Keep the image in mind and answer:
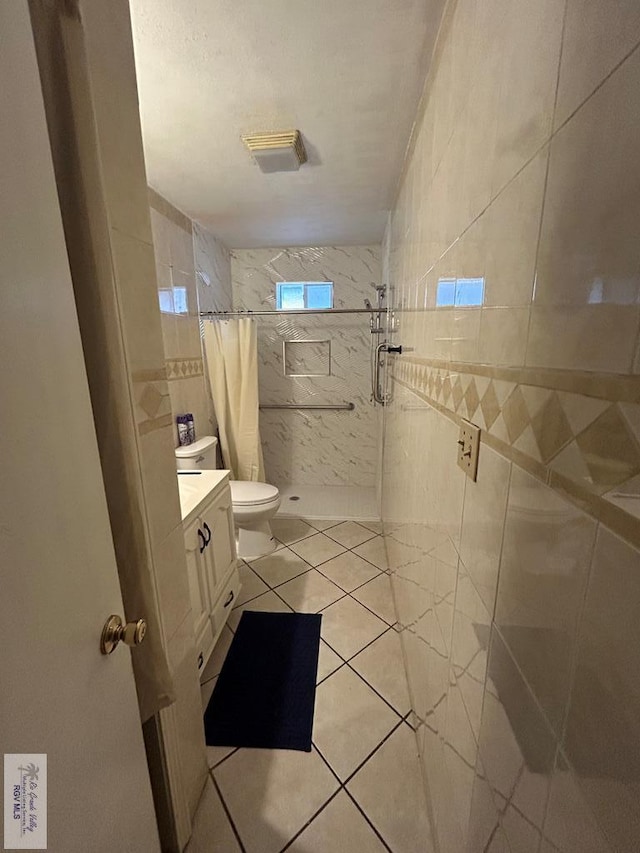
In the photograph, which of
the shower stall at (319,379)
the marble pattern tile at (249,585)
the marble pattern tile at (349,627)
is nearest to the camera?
the marble pattern tile at (349,627)

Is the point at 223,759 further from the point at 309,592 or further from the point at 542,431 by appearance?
the point at 542,431

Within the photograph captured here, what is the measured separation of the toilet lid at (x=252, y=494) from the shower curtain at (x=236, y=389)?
47 centimetres

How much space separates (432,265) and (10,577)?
1176 mm

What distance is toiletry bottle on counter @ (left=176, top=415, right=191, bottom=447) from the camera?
225 centimetres

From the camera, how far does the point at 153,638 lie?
764 mm

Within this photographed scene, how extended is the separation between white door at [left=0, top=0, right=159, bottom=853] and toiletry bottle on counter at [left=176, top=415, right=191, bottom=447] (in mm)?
1741

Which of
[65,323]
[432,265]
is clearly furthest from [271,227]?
[65,323]

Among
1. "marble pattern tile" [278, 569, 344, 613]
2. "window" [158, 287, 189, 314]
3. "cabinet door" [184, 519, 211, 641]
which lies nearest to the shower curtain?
"window" [158, 287, 189, 314]

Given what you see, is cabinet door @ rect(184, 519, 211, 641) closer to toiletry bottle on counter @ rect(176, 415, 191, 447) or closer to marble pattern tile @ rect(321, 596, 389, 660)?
marble pattern tile @ rect(321, 596, 389, 660)

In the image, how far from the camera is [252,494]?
2258 millimetres

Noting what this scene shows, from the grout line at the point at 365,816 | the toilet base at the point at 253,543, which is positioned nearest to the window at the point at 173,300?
the toilet base at the point at 253,543

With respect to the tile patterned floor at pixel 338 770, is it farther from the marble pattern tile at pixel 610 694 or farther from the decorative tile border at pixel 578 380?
the decorative tile border at pixel 578 380

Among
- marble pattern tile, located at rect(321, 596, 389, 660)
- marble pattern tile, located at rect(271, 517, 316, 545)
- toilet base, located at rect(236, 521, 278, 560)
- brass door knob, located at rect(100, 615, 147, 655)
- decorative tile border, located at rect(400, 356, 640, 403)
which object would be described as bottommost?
marble pattern tile, located at rect(321, 596, 389, 660)

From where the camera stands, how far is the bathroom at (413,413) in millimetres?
350
